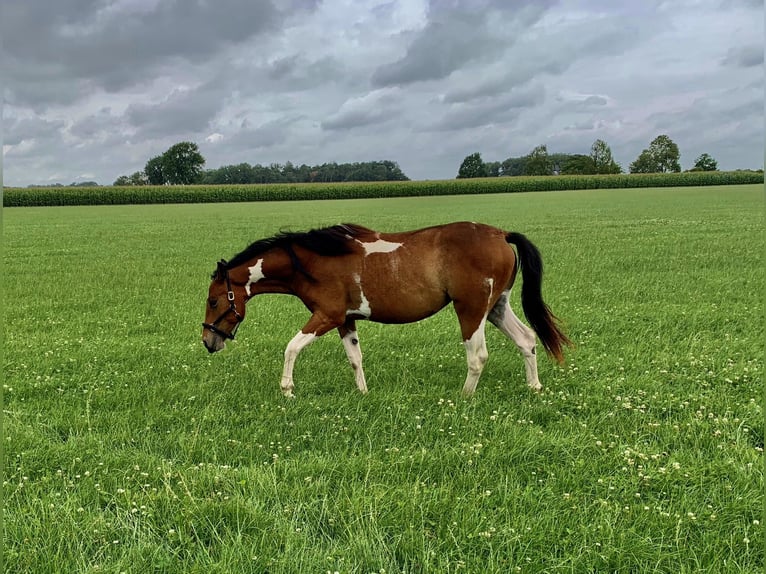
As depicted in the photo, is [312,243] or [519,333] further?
[519,333]

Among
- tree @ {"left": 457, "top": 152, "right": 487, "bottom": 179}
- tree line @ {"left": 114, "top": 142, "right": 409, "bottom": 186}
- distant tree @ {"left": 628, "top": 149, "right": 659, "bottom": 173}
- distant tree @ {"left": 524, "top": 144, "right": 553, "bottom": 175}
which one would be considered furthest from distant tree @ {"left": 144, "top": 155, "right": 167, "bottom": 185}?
distant tree @ {"left": 628, "top": 149, "right": 659, "bottom": 173}

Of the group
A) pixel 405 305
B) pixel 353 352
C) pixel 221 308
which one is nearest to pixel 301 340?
pixel 353 352

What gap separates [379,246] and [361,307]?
0.69 meters

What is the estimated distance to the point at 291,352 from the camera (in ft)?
18.6

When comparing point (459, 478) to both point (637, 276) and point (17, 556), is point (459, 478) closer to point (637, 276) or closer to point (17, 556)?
point (17, 556)

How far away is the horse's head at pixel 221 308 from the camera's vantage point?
5902mm

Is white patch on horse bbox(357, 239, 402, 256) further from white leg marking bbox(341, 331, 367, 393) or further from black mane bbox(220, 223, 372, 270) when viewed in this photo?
white leg marking bbox(341, 331, 367, 393)

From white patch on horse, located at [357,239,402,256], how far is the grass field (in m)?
1.55

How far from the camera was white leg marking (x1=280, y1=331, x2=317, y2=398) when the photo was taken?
5.65 metres

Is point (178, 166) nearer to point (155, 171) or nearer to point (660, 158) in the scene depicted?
point (155, 171)

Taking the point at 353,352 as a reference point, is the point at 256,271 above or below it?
above

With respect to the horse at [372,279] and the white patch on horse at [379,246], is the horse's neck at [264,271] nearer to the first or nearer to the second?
the horse at [372,279]

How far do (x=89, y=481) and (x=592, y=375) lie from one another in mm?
5266

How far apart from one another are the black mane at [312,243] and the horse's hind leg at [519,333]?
1.78 metres
